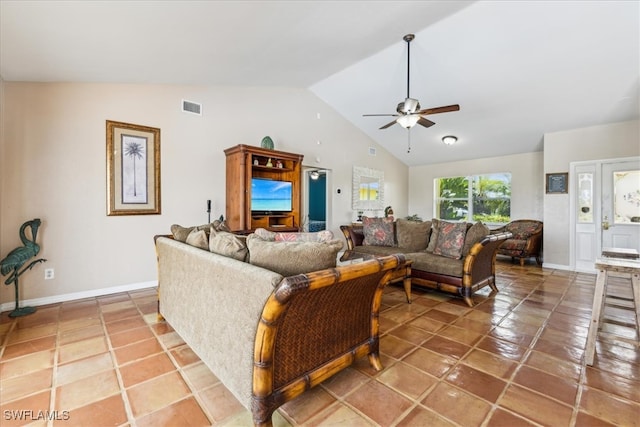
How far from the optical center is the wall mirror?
259 inches

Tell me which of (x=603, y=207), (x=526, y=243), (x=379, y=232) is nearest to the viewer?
(x=379, y=232)

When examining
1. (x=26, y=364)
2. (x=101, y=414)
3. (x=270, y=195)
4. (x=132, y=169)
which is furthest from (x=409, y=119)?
(x=26, y=364)

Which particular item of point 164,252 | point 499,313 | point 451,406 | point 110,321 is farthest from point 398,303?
point 110,321

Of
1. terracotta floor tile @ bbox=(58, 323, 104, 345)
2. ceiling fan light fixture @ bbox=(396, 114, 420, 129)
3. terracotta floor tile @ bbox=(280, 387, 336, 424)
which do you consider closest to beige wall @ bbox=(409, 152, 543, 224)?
ceiling fan light fixture @ bbox=(396, 114, 420, 129)

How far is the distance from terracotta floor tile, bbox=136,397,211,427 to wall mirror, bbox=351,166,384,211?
535 centimetres

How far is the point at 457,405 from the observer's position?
5.30 ft

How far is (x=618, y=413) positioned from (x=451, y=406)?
895 mm

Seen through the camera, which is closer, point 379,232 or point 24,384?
point 24,384

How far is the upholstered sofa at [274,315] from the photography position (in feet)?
4.38

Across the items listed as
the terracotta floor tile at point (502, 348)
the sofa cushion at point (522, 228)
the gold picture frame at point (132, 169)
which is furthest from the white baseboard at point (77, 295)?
the sofa cushion at point (522, 228)

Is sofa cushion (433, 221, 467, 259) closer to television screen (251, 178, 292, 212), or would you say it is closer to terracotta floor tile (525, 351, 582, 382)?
terracotta floor tile (525, 351, 582, 382)

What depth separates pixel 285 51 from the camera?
3.56 m

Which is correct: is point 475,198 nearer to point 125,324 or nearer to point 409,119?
point 409,119

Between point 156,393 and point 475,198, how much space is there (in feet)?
24.5
